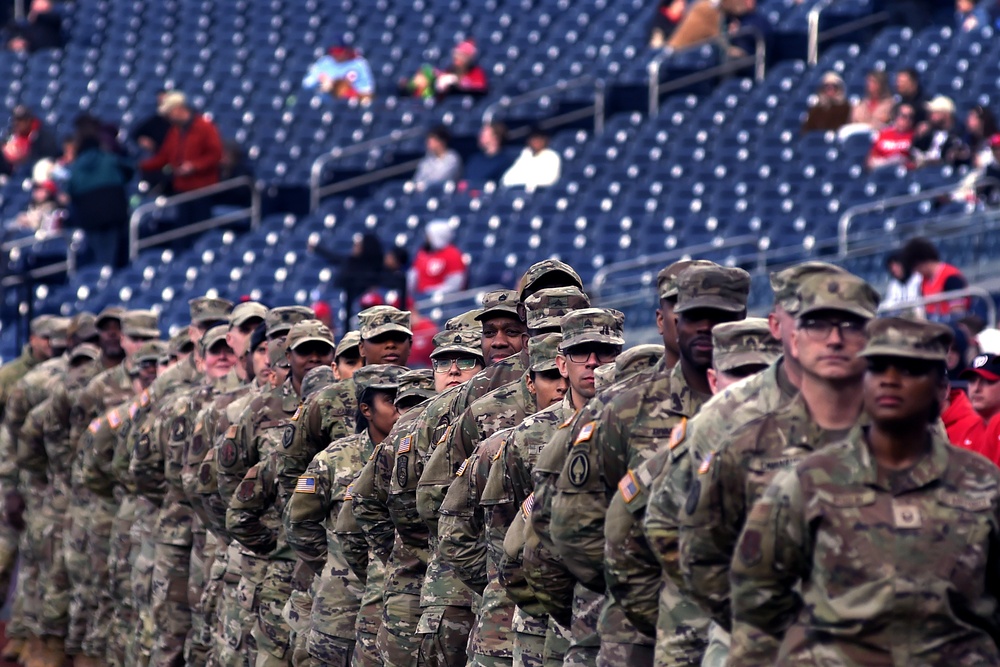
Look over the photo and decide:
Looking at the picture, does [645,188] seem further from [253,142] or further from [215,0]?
[215,0]

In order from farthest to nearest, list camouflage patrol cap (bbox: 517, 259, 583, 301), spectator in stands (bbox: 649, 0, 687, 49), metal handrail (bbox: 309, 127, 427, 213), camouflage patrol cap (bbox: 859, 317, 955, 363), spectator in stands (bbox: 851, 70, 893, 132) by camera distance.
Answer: spectator in stands (bbox: 649, 0, 687, 49), metal handrail (bbox: 309, 127, 427, 213), spectator in stands (bbox: 851, 70, 893, 132), camouflage patrol cap (bbox: 517, 259, 583, 301), camouflage patrol cap (bbox: 859, 317, 955, 363)

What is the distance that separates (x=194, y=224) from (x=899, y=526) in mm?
15987

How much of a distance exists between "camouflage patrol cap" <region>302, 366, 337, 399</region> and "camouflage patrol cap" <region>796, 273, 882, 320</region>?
4.43 metres

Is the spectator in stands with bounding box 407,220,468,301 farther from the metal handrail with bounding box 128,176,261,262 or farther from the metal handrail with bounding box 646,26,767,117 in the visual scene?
the metal handrail with bounding box 128,176,261,262

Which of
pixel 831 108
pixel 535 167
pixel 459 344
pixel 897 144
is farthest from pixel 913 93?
pixel 459 344

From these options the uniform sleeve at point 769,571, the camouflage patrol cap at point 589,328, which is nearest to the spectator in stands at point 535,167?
the camouflage patrol cap at point 589,328

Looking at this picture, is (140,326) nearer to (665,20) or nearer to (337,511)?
(337,511)

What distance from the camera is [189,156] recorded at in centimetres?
1970

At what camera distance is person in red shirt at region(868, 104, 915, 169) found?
597 inches

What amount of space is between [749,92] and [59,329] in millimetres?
7087

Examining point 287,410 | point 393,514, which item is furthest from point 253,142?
point 393,514

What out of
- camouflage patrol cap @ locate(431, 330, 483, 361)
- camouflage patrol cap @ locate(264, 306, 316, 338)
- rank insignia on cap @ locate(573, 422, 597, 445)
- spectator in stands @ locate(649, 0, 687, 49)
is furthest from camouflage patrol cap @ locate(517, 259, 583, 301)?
spectator in stands @ locate(649, 0, 687, 49)

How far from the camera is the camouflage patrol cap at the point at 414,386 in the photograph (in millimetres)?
8109

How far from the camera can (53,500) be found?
43.9ft
